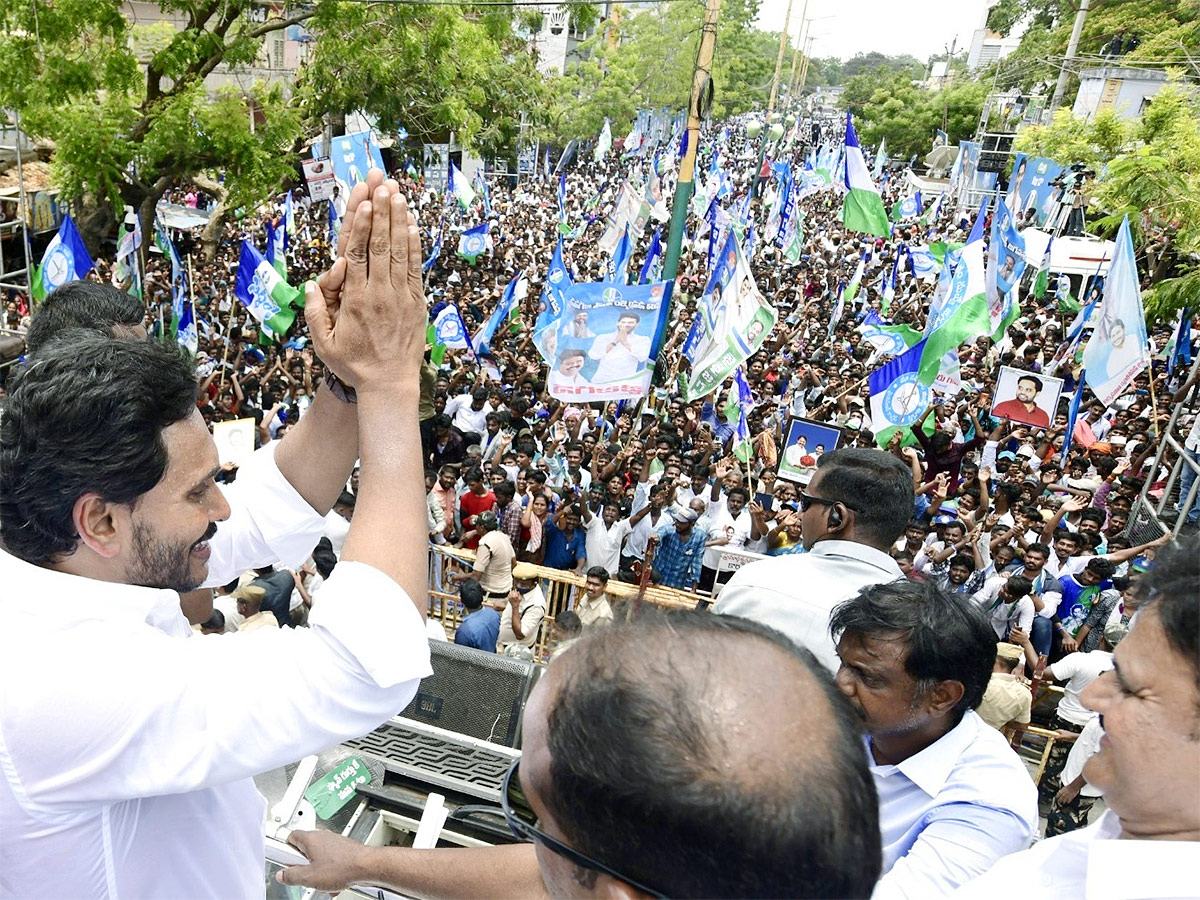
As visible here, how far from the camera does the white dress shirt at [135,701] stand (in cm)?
106

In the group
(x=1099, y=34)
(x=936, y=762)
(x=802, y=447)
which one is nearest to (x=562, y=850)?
(x=936, y=762)

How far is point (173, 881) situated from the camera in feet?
4.18

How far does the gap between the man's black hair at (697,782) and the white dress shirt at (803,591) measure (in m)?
1.36

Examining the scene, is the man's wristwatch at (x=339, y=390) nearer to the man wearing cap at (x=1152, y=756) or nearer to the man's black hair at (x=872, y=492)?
the man wearing cap at (x=1152, y=756)

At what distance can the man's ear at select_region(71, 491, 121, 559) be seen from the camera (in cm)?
121

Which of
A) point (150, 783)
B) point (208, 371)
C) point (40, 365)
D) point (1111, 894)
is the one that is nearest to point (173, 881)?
point (150, 783)

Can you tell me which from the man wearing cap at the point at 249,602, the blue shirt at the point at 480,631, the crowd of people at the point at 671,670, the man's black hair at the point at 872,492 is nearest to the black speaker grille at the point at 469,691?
the crowd of people at the point at 671,670

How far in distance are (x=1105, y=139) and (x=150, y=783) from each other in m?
24.0

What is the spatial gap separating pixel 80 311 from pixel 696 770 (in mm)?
3861

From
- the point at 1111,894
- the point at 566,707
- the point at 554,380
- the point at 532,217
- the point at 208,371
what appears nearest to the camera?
the point at 566,707

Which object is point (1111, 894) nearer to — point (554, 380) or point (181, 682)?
point (181, 682)

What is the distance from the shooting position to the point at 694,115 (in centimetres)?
768

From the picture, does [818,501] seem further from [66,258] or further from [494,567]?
[66,258]

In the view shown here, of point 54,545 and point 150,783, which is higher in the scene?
point 54,545
